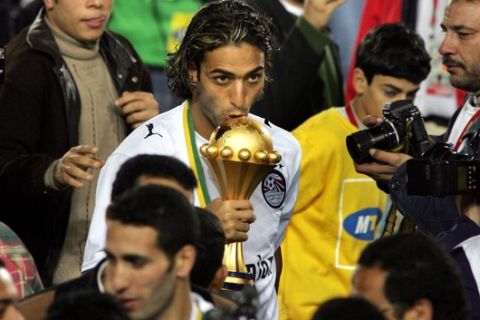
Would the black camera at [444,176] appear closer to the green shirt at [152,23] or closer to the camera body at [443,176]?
the camera body at [443,176]

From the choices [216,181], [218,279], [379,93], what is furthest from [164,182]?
[379,93]

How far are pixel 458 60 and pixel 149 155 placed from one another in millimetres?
1906

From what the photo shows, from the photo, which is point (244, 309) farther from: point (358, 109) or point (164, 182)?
point (358, 109)

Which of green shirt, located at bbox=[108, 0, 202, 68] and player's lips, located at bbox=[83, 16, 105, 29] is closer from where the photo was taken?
player's lips, located at bbox=[83, 16, 105, 29]

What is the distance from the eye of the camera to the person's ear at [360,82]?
26.5 ft

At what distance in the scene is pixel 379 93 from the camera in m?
7.99

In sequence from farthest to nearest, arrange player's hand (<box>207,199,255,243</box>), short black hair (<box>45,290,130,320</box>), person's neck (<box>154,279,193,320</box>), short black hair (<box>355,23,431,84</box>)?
short black hair (<box>355,23,431,84</box>) → player's hand (<box>207,199,255,243</box>) → person's neck (<box>154,279,193,320</box>) → short black hair (<box>45,290,130,320</box>)

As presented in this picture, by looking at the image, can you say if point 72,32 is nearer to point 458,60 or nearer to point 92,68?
point 92,68

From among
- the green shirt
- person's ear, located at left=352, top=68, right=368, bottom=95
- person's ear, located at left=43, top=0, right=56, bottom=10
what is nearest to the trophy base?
person's ear, located at left=43, top=0, right=56, bottom=10

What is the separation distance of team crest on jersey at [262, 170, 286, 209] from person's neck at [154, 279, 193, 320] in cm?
150

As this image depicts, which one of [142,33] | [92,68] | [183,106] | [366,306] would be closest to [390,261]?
[366,306]

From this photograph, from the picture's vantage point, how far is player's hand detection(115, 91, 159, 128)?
282 inches

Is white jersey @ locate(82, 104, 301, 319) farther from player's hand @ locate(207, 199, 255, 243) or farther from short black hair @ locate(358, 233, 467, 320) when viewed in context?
short black hair @ locate(358, 233, 467, 320)

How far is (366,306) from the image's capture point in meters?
4.52
